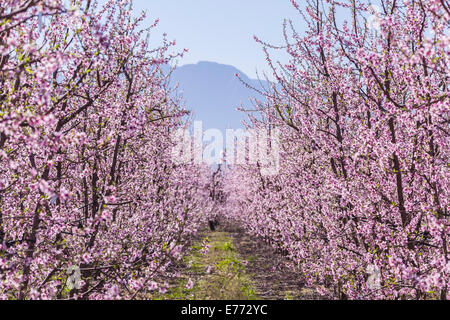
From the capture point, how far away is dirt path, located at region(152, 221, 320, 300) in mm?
10566

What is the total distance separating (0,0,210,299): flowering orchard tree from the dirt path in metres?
2.08

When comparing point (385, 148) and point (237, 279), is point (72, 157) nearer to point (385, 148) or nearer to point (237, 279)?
point (385, 148)

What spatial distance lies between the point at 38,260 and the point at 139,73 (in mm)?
3569

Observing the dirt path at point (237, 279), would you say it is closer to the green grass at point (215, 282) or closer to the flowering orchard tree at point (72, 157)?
the green grass at point (215, 282)

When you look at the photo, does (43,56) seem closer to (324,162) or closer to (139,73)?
(139,73)

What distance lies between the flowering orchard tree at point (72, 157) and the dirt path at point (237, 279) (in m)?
2.08

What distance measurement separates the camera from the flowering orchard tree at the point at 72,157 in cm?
402

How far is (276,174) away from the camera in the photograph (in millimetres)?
15047

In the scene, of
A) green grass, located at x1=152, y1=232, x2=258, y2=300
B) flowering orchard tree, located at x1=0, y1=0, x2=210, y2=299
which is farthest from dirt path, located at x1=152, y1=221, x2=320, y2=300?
flowering orchard tree, located at x1=0, y1=0, x2=210, y2=299

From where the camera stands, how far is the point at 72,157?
725 centimetres

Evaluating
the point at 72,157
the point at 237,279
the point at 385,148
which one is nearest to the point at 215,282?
the point at 237,279

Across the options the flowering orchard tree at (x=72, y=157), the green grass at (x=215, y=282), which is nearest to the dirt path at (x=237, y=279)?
the green grass at (x=215, y=282)
